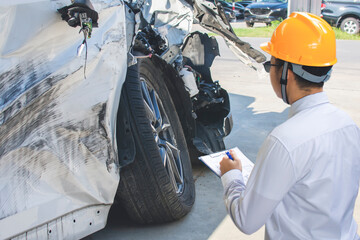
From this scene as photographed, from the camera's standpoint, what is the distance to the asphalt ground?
3.34 meters

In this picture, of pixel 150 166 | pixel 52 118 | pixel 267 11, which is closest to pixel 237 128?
pixel 150 166

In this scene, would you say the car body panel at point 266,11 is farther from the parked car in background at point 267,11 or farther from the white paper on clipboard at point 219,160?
the white paper on clipboard at point 219,160

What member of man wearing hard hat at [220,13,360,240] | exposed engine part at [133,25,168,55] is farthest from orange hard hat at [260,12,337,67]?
exposed engine part at [133,25,168,55]

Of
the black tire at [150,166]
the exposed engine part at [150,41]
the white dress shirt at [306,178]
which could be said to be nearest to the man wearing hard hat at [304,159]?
the white dress shirt at [306,178]

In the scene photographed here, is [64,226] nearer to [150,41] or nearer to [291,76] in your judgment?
[291,76]

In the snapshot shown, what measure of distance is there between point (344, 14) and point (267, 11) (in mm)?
3953

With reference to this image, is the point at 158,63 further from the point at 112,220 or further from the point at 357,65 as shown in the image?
the point at 357,65

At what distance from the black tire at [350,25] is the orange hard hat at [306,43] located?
16373mm

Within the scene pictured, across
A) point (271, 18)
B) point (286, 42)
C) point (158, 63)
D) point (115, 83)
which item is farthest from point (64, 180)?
point (271, 18)

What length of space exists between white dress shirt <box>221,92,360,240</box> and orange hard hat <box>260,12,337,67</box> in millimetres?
136

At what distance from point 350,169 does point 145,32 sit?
236 centimetres

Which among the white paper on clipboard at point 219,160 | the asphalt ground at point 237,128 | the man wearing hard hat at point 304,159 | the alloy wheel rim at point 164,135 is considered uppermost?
the man wearing hard hat at point 304,159

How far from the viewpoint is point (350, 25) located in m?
17.0

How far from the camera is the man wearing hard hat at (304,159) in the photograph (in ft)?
5.40
